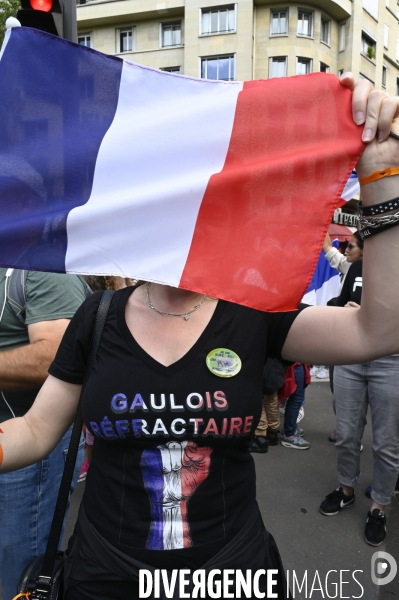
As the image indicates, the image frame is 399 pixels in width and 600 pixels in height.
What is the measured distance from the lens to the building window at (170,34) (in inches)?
909

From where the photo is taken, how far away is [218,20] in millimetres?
21938

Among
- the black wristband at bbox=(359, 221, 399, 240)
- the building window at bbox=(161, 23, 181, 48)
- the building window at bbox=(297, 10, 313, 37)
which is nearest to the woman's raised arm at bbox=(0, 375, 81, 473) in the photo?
the black wristband at bbox=(359, 221, 399, 240)

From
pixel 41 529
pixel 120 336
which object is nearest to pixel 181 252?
pixel 120 336

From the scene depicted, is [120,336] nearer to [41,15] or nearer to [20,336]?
[20,336]

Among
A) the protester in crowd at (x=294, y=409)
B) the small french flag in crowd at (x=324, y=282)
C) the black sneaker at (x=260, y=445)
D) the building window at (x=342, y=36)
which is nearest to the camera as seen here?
the black sneaker at (x=260, y=445)

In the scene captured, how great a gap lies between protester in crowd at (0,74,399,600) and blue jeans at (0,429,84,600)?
0.42m

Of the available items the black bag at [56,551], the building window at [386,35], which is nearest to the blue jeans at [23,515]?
the black bag at [56,551]

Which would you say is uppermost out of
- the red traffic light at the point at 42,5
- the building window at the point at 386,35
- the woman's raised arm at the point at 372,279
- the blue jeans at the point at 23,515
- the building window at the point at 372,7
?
the building window at the point at 372,7

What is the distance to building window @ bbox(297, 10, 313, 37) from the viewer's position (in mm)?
22281

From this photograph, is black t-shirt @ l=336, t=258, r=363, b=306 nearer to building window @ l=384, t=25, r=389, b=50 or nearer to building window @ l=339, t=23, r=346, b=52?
building window @ l=339, t=23, r=346, b=52

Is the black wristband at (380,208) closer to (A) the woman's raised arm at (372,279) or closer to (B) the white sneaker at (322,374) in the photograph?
(A) the woman's raised arm at (372,279)

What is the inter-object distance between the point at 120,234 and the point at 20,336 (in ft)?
2.40

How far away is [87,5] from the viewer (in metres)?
23.8

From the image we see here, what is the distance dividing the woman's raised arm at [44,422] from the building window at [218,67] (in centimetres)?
2304
